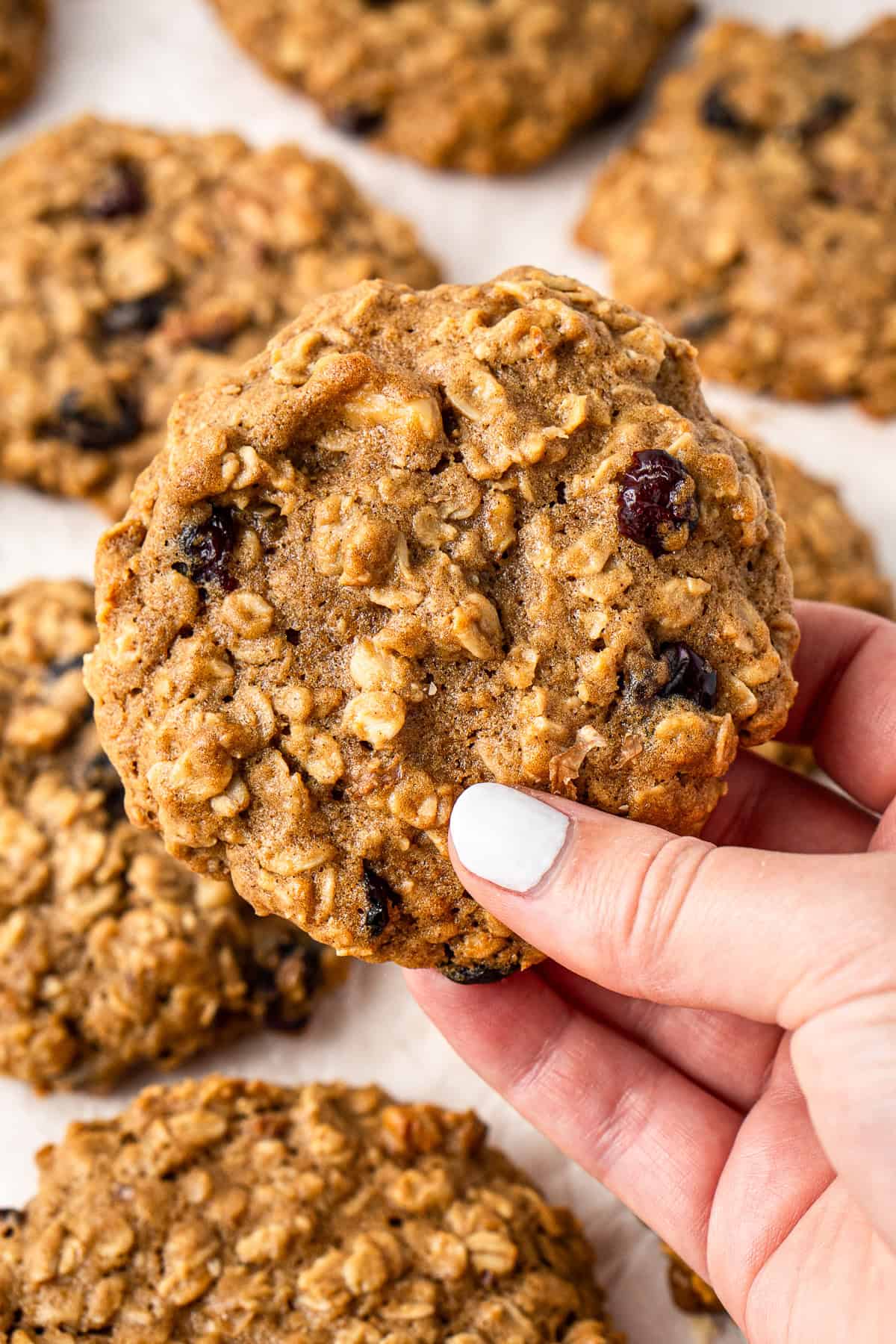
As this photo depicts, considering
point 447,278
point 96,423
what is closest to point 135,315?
point 96,423

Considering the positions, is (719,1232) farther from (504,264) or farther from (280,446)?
(504,264)

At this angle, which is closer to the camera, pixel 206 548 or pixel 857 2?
pixel 206 548

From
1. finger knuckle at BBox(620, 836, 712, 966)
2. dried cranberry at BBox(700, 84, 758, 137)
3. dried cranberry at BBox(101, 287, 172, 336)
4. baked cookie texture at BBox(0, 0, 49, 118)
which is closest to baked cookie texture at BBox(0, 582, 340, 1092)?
dried cranberry at BBox(101, 287, 172, 336)

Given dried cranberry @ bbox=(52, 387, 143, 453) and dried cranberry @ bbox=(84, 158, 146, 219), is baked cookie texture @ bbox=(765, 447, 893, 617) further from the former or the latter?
dried cranberry @ bbox=(84, 158, 146, 219)

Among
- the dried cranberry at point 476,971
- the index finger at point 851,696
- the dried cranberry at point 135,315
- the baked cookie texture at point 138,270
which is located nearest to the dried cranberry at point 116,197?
the baked cookie texture at point 138,270

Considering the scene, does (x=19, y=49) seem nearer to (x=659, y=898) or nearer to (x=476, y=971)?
(x=476, y=971)

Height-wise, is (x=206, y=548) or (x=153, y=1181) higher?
(x=206, y=548)

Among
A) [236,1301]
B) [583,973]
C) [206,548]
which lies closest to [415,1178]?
[236,1301]

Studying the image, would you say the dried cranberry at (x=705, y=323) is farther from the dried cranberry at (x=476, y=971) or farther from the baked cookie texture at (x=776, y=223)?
the dried cranberry at (x=476, y=971)
